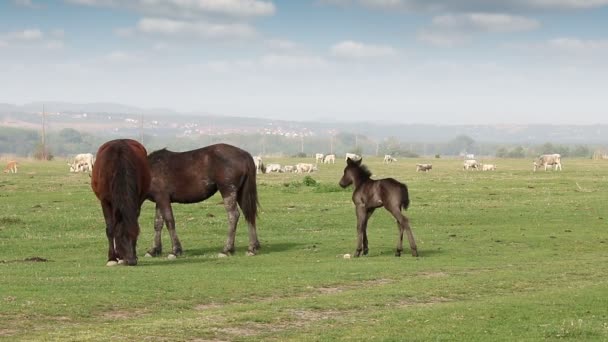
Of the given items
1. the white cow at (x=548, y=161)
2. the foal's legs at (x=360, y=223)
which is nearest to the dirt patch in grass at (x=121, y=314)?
the foal's legs at (x=360, y=223)

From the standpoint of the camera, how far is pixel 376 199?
78.1 ft

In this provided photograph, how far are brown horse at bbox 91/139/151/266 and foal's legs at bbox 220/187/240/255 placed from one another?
346 centimetres

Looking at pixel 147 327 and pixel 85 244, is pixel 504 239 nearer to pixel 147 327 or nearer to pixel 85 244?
pixel 85 244

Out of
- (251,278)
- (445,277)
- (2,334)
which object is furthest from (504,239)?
(2,334)

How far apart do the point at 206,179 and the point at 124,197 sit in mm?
4497

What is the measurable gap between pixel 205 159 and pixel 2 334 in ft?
41.6

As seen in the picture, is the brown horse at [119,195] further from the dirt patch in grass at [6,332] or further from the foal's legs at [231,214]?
the dirt patch in grass at [6,332]

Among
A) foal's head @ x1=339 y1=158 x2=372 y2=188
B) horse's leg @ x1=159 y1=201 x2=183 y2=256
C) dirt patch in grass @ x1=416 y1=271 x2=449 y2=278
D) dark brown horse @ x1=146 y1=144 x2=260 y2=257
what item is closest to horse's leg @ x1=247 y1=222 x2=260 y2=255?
dark brown horse @ x1=146 y1=144 x2=260 y2=257

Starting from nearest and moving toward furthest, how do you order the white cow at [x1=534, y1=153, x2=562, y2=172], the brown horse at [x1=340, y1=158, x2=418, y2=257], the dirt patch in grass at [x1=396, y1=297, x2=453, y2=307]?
the dirt patch in grass at [x1=396, y1=297, x2=453, y2=307] < the brown horse at [x1=340, y1=158, x2=418, y2=257] < the white cow at [x1=534, y1=153, x2=562, y2=172]

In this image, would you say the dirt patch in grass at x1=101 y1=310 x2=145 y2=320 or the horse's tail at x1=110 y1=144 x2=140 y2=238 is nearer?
the dirt patch in grass at x1=101 y1=310 x2=145 y2=320

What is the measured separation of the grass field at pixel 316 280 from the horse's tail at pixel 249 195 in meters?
1.20

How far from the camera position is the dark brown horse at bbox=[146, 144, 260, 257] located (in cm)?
2480

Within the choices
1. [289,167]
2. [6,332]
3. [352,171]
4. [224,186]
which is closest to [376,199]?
[352,171]

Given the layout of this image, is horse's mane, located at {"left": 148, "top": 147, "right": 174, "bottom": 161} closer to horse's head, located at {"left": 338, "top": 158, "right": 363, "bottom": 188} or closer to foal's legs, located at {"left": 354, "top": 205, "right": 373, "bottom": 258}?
horse's head, located at {"left": 338, "top": 158, "right": 363, "bottom": 188}
